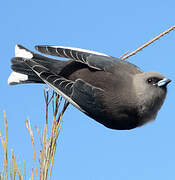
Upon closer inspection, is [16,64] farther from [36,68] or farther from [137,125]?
[137,125]

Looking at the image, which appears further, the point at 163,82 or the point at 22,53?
the point at 22,53

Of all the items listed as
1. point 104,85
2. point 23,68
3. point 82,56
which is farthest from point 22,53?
point 104,85

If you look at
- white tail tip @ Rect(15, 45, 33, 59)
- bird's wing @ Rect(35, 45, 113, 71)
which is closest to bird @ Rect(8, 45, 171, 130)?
bird's wing @ Rect(35, 45, 113, 71)

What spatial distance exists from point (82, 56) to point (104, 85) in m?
0.30

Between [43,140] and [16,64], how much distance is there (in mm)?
1369

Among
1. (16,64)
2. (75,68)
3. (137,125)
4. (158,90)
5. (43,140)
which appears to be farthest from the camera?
(16,64)

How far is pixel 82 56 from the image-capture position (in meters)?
2.25

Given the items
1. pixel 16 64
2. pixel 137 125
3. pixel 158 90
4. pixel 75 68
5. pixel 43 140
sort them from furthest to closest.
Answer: pixel 16 64 < pixel 75 68 < pixel 137 125 < pixel 158 90 < pixel 43 140

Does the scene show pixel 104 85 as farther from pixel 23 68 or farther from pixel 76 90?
pixel 23 68

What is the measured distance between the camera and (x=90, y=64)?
2.20 m

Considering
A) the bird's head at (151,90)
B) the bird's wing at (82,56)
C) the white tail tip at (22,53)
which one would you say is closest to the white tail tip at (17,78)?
the white tail tip at (22,53)

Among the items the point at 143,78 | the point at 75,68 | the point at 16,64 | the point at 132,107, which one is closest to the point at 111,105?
the point at 132,107

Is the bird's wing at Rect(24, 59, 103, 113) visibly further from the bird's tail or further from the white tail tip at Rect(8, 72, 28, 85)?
the white tail tip at Rect(8, 72, 28, 85)

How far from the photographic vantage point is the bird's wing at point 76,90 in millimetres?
2133
